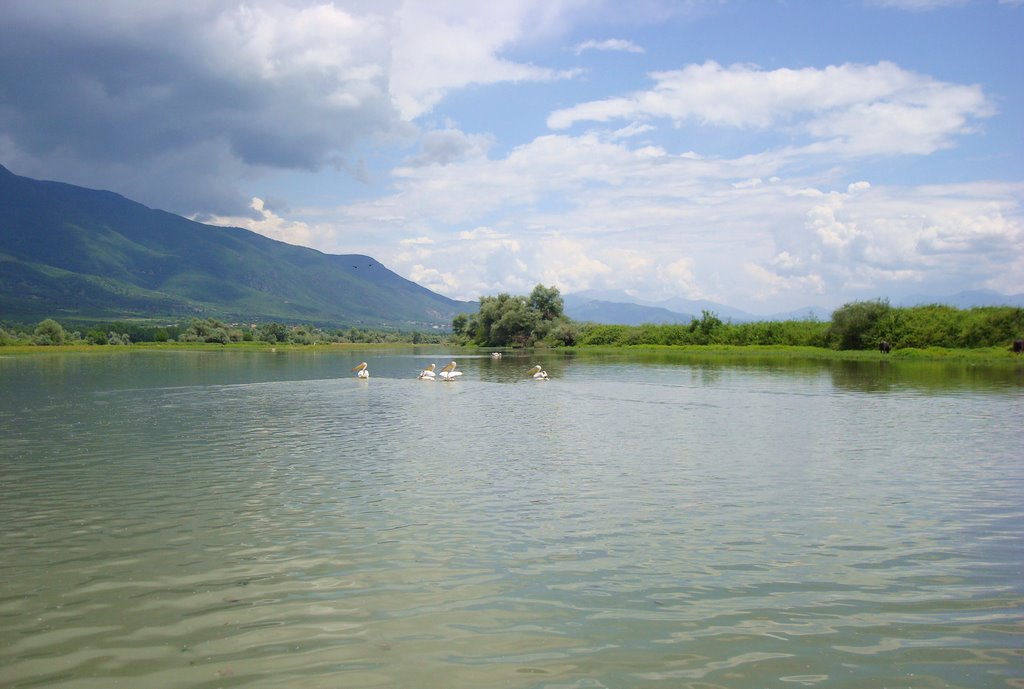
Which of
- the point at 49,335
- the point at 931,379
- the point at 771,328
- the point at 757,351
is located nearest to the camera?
the point at 931,379

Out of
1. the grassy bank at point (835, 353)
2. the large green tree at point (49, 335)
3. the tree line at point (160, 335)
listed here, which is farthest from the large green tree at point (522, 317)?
the large green tree at point (49, 335)

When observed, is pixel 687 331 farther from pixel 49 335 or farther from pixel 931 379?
pixel 49 335

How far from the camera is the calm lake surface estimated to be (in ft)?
25.8

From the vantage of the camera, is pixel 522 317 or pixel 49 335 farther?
pixel 522 317

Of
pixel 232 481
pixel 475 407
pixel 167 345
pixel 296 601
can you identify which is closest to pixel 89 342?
pixel 167 345

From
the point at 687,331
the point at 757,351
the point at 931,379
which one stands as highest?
the point at 687,331

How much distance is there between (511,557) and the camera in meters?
11.4

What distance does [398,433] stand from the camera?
2559cm

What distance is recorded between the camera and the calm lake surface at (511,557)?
7.86m

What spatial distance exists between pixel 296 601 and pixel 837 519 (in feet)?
32.9

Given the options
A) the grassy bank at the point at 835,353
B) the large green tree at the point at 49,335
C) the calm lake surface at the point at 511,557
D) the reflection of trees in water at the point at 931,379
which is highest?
the large green tree at the point at 49,335

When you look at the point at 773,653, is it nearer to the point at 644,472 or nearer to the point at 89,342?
the point at 644,472

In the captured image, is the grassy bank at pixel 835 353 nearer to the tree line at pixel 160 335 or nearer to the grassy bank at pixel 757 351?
the grassy bank at pixel 757 351

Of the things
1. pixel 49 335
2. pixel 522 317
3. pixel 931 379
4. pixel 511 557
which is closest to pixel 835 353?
pixel 931 379
